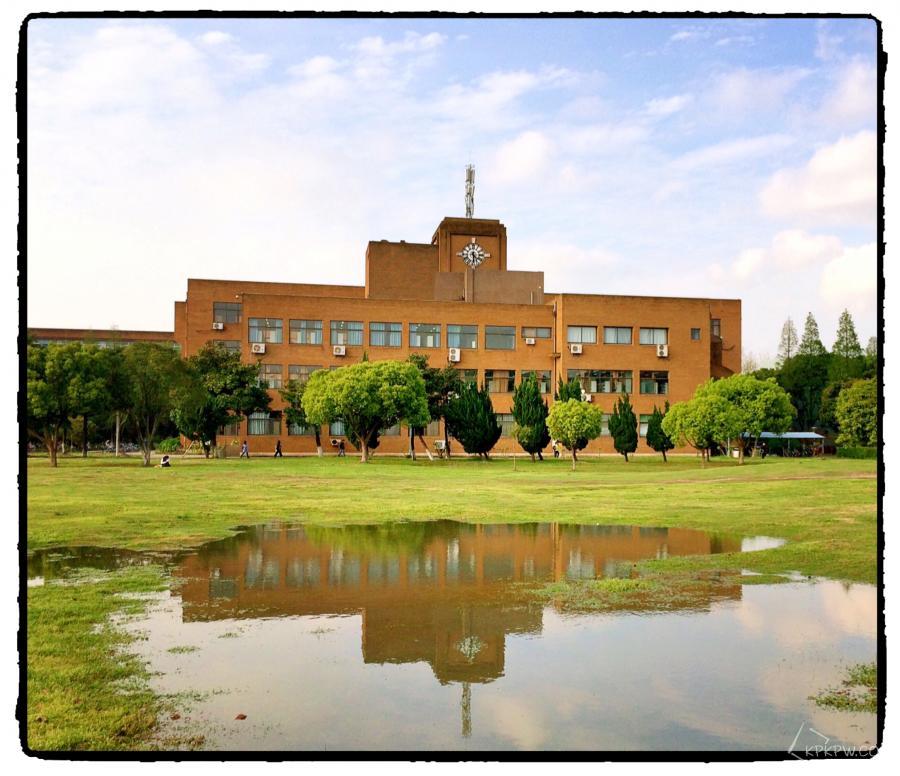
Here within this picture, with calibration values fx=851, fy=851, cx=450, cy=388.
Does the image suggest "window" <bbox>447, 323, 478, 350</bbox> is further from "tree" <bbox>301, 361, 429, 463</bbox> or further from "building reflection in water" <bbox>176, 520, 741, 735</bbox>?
"building reflection in water" <bbox>176, 520, 741, 735</bbox>

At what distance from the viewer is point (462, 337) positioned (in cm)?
4178

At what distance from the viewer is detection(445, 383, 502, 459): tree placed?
32469 mm

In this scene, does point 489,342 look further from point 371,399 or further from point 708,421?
point 708,421

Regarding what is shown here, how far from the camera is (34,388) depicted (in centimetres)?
524

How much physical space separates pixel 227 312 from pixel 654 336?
2626cm

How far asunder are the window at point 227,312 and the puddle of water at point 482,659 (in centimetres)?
4254

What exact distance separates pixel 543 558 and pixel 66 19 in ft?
24.6

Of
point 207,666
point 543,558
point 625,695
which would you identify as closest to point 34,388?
point 207,666

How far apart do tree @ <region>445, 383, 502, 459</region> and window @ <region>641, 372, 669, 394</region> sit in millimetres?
7377

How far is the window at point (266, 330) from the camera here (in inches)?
1602

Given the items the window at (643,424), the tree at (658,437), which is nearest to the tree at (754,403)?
the tree at (658,437)

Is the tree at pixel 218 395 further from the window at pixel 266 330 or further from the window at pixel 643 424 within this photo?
the window at pixel 643 424

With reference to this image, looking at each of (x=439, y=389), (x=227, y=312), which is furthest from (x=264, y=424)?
(x=227, y=312)

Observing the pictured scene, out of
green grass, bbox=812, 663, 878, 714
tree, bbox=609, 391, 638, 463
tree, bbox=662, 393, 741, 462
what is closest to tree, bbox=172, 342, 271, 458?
tree, bbox=609, 391, 638, 463
